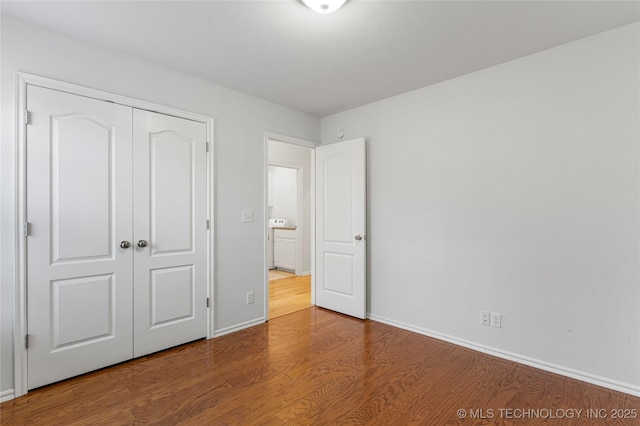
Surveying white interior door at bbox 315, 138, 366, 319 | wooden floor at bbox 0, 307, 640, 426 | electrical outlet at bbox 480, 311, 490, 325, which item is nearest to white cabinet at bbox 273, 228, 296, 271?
white interior door at bbox 315, 138, 366, 319

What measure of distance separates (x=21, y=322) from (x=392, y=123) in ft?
11.7

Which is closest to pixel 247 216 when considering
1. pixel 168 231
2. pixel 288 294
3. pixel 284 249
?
pixel 168 231

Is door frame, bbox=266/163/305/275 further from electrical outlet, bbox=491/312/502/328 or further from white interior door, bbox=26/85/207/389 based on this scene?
electrical outlet, bbox=491/312/502/328

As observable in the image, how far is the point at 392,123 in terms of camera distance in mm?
3355

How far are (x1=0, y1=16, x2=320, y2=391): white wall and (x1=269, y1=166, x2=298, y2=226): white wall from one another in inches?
101

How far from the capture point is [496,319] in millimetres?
2625

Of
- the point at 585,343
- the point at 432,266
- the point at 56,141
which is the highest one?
the point at 56,141

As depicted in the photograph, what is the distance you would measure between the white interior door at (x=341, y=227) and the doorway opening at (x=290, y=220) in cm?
90

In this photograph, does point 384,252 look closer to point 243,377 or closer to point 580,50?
point 243,377

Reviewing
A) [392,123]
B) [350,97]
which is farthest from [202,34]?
[392,123]

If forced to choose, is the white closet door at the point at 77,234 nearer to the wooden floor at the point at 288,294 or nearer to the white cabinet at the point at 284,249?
the wooden floor at the point at 288,294

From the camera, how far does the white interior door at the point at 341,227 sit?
3.50 m

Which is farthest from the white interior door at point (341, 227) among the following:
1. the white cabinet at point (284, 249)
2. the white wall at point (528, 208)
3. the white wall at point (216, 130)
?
the white cabinet at point (284, 249)

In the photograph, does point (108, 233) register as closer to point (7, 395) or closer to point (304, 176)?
point (7, 395)
